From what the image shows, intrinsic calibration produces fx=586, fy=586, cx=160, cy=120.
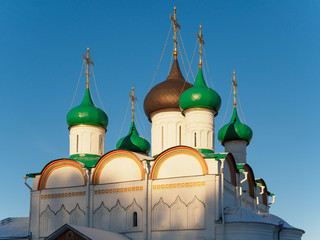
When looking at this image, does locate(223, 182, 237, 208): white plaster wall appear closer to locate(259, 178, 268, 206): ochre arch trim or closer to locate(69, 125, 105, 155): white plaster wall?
locate(259, 178, 268, 206): ochre arch trim

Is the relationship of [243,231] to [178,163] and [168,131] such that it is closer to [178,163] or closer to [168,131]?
[178,163]

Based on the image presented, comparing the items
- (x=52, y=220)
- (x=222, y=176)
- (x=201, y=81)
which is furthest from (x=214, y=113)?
(x=52, y=220)

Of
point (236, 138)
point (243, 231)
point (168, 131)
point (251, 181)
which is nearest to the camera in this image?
point (243, 231)

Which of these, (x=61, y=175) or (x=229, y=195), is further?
(x=61, y=175)

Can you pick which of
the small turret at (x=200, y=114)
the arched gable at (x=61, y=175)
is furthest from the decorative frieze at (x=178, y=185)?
the arched gable at (x=61, y=175)

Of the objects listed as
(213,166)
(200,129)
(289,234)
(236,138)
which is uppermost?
(236,138)

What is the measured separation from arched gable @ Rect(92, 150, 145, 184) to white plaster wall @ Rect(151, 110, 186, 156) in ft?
6.36

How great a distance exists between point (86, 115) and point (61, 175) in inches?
89.6

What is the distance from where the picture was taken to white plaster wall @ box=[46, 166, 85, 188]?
18312mm

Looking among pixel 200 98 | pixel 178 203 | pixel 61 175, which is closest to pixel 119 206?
pixel 178 203

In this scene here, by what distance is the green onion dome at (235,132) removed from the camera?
21125 millimetres

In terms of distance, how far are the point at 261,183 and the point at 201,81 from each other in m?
5.14

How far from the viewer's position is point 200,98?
18000 mm

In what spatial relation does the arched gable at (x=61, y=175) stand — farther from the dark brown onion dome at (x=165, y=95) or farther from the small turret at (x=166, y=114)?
the dark brown onion dome at (x=165, y=95)
